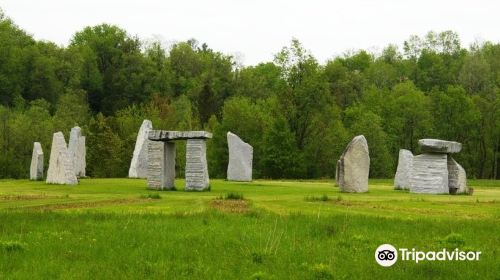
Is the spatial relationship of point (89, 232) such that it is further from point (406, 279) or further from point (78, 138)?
point (78, 138)

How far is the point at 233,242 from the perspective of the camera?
442 inches

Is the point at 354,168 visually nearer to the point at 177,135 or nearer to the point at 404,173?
the point at 404,173

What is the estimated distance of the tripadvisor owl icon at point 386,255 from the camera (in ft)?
32.1

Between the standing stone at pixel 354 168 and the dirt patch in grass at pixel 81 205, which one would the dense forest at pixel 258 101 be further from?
the dirt patch in grass at pixel 81 205

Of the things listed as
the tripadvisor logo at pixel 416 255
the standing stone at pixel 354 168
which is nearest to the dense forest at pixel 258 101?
the standing stone at pixel 354 168

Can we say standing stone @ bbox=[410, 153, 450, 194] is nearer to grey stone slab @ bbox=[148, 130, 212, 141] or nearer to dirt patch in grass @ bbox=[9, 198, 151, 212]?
grey stone slab @ bbox=[148, 130, 212, 141]

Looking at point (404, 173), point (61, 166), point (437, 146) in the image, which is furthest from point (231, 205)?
point (404, 173)

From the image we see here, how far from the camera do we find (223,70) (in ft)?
273

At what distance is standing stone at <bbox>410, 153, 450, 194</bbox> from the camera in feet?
85.0

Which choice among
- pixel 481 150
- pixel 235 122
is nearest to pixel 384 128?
pixel 481 150

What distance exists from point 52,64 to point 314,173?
36916mm

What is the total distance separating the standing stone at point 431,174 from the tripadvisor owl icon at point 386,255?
16242 mm

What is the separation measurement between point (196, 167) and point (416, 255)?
1620 centimetres

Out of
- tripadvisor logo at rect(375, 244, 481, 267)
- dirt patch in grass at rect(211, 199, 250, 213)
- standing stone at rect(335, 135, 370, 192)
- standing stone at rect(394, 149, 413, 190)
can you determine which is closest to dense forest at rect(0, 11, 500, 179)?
standing stone at rect(394, 149, 413, 190)
